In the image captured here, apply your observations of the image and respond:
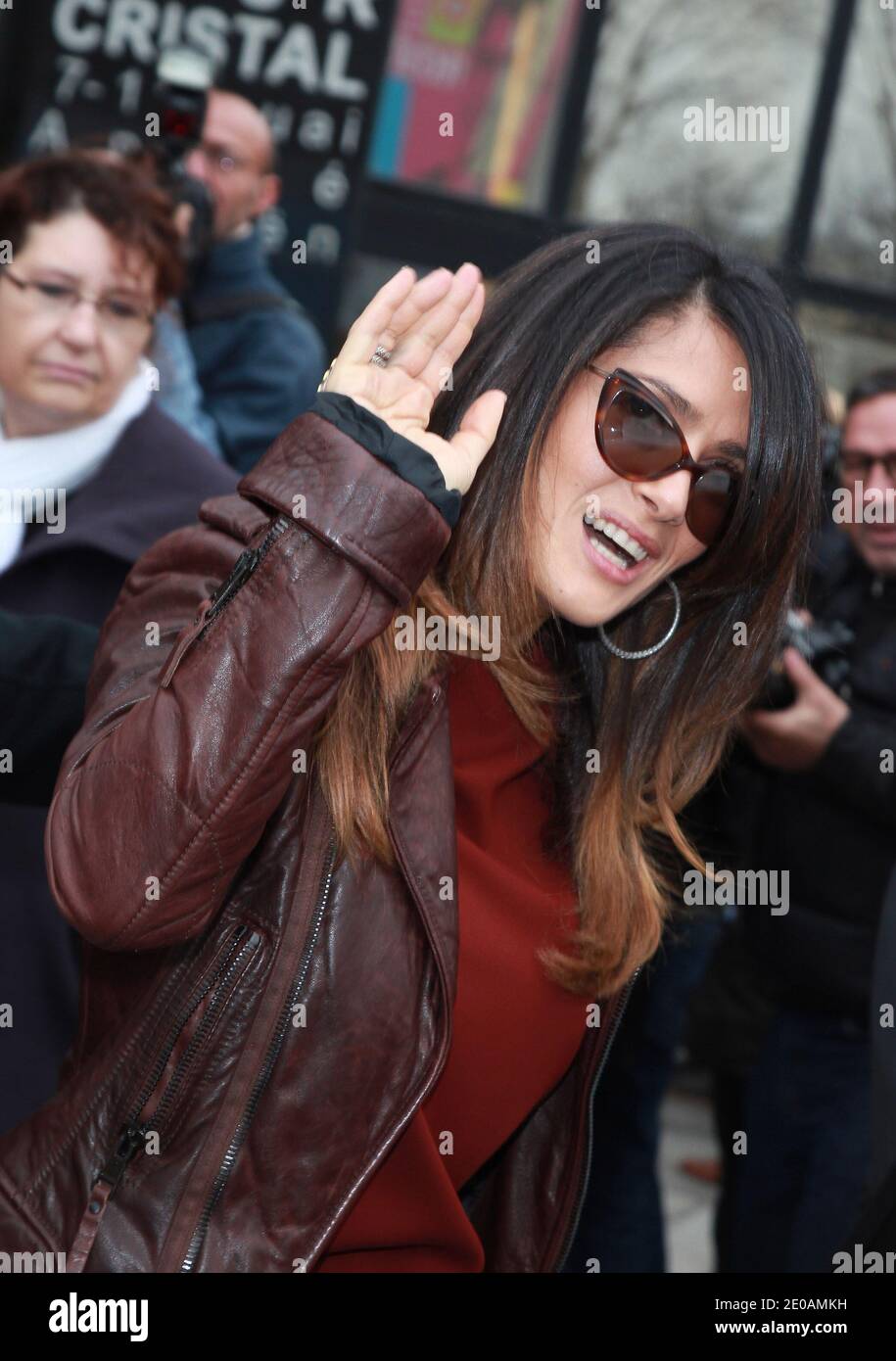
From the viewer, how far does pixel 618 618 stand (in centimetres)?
237

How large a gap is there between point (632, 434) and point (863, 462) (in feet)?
6.17

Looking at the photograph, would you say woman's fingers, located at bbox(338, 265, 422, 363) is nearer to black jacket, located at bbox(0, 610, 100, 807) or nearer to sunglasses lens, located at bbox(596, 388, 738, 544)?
sunglasses lens, located at bbox(596, 388, 738, 544)

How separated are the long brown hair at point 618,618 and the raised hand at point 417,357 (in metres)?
0.23

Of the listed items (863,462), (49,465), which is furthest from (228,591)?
(863,462)

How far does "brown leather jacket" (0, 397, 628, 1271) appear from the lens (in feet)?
5.15

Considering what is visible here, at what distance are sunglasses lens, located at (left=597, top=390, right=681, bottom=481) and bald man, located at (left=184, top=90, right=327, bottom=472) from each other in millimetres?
1964

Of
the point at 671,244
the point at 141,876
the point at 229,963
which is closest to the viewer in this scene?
the point at 141,876

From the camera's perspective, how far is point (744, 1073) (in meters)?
4.20

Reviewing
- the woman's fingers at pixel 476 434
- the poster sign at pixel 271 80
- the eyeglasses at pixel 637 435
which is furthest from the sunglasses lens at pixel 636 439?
the poster sign at pixel 271 80

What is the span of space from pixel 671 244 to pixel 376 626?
0.87 metres

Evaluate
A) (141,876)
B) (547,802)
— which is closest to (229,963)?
(141,876)

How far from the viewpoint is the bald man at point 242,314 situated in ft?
12.9
